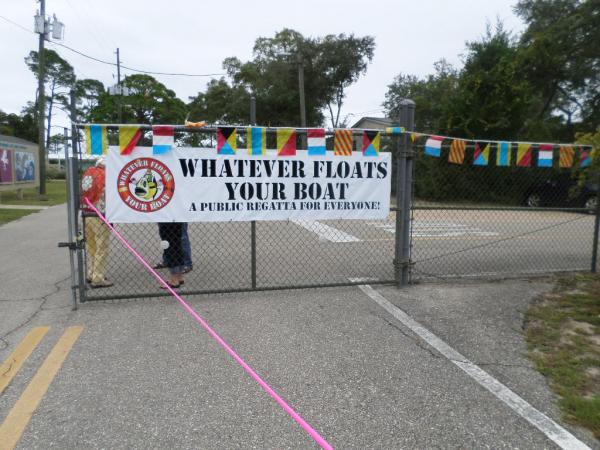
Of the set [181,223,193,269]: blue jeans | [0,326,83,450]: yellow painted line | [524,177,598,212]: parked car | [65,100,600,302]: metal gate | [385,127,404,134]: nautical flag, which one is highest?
[385,127,404,134]: nautical flag

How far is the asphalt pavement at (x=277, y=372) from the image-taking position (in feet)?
8.69

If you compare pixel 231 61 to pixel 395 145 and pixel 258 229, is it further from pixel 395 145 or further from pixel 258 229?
pixel 395 145

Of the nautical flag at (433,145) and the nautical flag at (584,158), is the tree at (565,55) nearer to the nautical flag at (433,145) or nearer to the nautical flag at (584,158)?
the nautical flag at (584,158)

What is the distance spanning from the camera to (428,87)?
3288 centimetres

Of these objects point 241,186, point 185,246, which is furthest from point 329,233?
point 241,186

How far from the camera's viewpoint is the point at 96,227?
5.59 meters

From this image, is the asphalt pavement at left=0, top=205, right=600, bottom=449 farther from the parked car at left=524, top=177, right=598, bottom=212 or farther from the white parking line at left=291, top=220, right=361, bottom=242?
the parked car at left=524, top=177, right=598, bottom=212

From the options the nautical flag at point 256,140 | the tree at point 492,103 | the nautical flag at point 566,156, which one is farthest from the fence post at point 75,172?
the tree at point 492,103

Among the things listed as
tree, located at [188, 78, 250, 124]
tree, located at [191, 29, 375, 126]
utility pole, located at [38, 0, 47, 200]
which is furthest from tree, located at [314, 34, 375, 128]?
utility pole, located at [38, 0, 47, 200]

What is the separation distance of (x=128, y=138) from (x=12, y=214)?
11.9 meters

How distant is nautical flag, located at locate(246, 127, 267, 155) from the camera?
4844 millimetres

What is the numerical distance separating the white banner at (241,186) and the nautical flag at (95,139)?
0.11 m

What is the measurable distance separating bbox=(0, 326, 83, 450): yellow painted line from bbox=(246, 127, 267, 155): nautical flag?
2.55 m

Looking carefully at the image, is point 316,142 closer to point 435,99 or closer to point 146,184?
point 146,184
